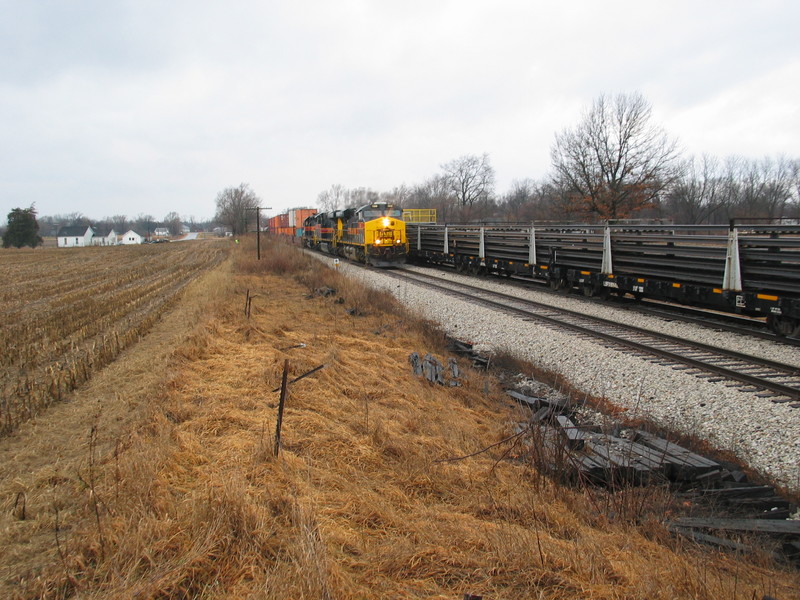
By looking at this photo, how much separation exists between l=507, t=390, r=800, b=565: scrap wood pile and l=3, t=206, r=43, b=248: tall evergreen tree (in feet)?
294

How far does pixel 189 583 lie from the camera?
2.71m

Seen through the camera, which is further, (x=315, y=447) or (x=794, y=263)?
(x=794, y=263)

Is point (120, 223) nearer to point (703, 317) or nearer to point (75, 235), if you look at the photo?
point (75, 235)

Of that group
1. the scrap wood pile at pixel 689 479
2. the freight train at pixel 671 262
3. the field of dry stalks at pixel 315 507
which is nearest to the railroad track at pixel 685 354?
the freight train at pixel 671 262

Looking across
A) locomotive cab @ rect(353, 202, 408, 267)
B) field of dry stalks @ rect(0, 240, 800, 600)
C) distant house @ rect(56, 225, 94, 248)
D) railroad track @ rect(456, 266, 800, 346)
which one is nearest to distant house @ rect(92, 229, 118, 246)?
distant house @ rect(56, 225, 94, 248)

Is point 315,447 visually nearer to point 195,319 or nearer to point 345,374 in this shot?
point 345,374

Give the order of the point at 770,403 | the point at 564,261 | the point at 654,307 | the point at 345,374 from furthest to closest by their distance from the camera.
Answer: the point at 564,261 → the point at 654,307 → the point at 345,374 → the point at 770,403

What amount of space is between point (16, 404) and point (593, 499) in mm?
6714

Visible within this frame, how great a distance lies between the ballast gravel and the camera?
5191 mm

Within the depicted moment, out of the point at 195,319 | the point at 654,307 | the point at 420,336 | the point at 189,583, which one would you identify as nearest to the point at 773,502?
the point at 189,583

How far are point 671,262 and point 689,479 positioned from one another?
838 cm

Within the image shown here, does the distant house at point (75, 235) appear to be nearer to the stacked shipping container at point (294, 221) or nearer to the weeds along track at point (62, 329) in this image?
the stacked shipping container at point (294, 221)

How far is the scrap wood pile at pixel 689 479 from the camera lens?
348cm

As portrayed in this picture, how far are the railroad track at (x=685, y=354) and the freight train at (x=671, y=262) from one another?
183cm
